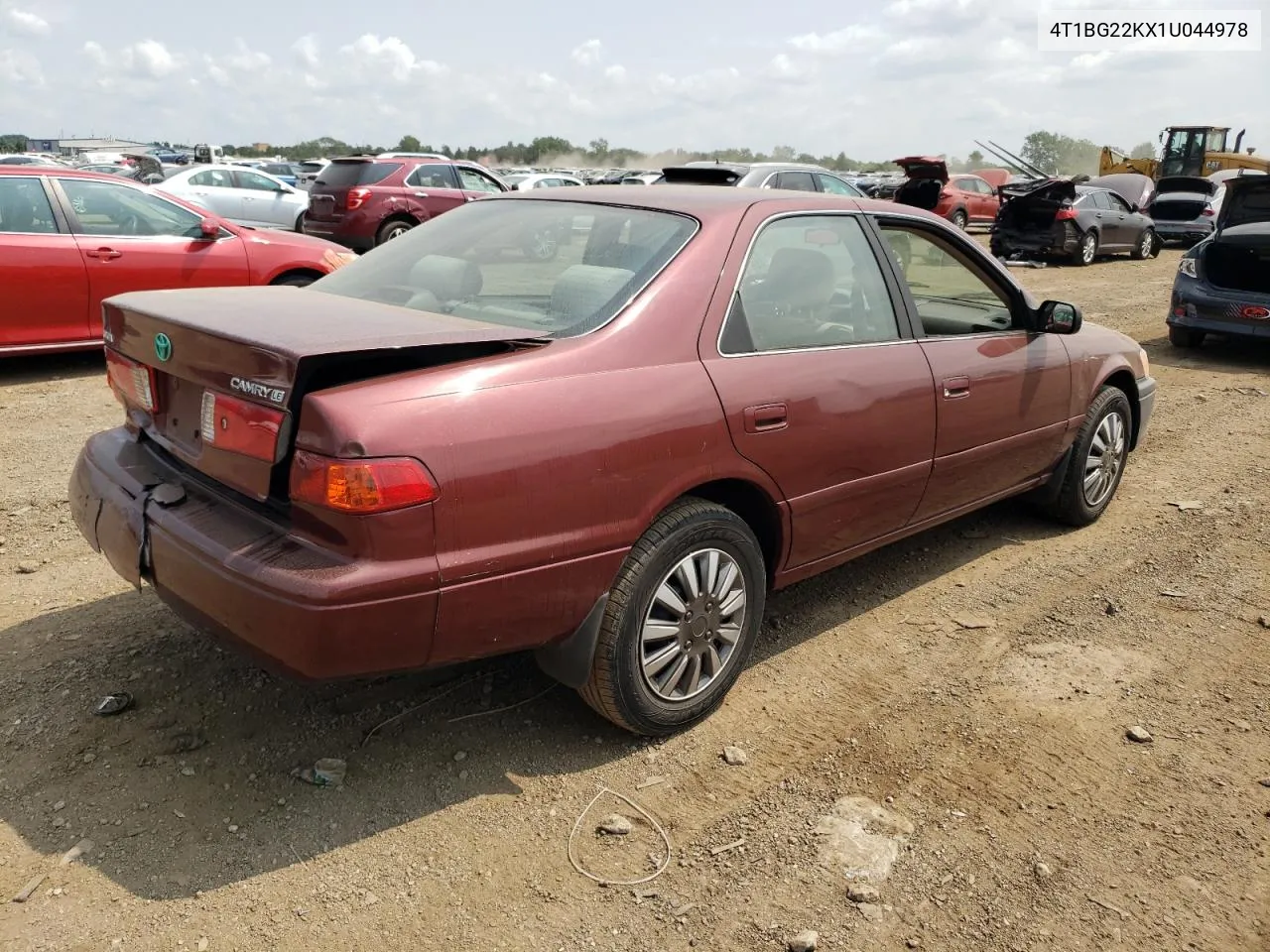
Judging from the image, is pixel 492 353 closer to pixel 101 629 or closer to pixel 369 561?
pixel 369 561

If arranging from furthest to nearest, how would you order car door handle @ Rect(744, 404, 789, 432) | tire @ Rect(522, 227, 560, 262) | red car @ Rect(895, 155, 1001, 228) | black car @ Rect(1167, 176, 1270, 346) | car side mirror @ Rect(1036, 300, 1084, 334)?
red car @ Rect(895, 155, 1001, 228), black car @ Rect(1167, 176, 1270, 346), car side mirror @ Rect(1036, 300, 1084, 334), tire @ Rect(522, 227, 560, 262), car door handle @ Rect(744, 404, 789, 432)

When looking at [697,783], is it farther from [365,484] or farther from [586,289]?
[586,289]

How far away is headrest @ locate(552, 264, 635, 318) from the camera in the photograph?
2.97 m

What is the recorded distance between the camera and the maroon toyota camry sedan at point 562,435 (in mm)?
2430

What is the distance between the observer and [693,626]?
306 centimetres

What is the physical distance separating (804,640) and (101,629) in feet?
Result: 8.45

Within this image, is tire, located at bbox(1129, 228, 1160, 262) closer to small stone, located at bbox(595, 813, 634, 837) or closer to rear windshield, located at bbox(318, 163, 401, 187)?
rear windshield, located at bbox(318, 163, 401, 187)

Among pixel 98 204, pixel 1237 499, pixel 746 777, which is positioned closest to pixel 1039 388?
pixel 1237 499

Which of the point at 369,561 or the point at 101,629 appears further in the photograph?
the point at 101,629

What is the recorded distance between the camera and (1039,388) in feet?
14.3

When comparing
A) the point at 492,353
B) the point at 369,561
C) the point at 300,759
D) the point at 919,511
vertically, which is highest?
the point at 492,353

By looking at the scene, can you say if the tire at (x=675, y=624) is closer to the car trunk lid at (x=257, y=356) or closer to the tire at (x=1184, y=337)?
the car trunk lid at (x=257, y=356)

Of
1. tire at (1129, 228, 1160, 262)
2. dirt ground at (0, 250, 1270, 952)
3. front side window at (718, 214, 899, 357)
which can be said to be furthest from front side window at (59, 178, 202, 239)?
tire at (1129, 228, 1160, 262)

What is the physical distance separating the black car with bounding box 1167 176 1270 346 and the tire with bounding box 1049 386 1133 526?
186 inches
